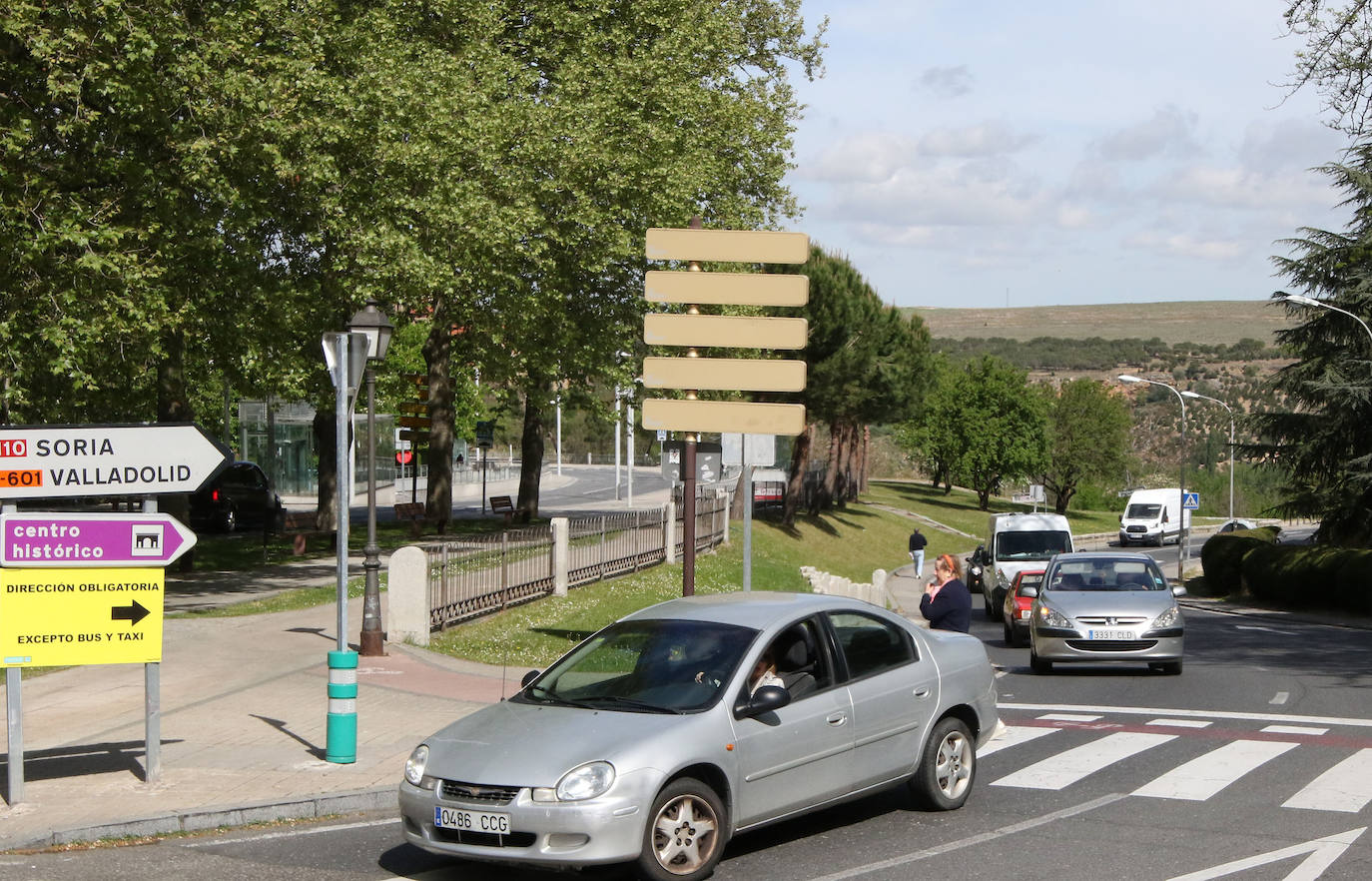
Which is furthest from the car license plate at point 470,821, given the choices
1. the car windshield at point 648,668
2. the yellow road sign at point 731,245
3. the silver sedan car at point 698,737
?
the yellow road sign at point 731,245

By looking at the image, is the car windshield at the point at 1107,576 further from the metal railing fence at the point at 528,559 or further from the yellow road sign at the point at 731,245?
the metal railing fence at the point at 528,559

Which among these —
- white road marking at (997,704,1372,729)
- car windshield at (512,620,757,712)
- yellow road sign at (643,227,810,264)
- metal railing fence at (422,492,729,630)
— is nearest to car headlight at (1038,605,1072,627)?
white road marking at (997,704,1372,729)

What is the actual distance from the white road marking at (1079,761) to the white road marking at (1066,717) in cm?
97

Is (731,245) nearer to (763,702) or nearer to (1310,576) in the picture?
(763,702)

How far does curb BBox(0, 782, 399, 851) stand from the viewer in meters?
8.70

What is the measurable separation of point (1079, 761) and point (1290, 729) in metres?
3.27

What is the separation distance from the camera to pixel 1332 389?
39.1 m

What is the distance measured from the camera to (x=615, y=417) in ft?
122

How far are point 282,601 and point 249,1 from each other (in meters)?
9.38

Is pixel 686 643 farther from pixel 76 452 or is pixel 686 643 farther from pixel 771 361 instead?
pixel 771 361

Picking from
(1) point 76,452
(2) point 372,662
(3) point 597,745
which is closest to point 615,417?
(2) point 372,662

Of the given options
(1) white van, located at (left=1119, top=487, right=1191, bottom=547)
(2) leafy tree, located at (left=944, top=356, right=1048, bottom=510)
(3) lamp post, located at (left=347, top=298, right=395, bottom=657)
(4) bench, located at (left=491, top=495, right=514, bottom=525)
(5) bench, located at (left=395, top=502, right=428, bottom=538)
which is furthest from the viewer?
(2) leafy tree, located at (left=944, top=356, right=1048, bottom=510)

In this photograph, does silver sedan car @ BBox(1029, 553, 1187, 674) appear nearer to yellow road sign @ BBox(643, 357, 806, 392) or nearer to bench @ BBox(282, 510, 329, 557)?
yellow road sign @ BBox(643, 357, 806, 392)

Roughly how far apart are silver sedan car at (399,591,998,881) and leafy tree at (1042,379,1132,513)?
297 feet
